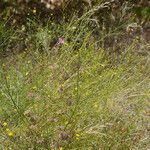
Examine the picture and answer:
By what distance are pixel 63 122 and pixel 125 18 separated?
2.27m

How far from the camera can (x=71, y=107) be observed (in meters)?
3.65

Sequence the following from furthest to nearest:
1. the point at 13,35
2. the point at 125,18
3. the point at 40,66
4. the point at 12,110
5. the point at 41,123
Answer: the point at 125,18
the point at 13,35
the point at 40,66
the point at 12,110
the point at 41,123

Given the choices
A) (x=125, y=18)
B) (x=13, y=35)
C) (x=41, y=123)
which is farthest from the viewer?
(x=125, y=18)

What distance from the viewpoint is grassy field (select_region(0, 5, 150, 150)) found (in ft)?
11.3

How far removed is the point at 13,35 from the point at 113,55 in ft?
3.79

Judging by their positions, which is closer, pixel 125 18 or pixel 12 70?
pixel 12 70

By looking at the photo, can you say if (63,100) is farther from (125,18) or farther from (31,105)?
(125,18)

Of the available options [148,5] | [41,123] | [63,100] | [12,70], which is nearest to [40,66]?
[12,70]

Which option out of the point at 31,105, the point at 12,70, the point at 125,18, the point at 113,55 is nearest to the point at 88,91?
the point at 31,105

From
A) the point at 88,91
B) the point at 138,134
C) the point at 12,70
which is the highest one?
the point at 12,70

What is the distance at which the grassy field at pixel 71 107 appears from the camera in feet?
11.3

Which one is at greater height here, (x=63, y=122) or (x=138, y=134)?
(x=63, y=122)

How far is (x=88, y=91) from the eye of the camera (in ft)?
12.9

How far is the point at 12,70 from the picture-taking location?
424 centimetres
